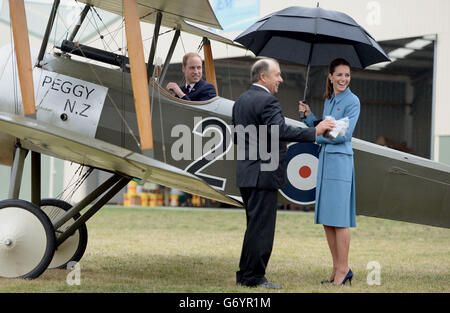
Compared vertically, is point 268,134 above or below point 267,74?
below

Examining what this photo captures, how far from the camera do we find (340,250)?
5316 mm

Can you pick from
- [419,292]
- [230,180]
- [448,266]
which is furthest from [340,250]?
[448,266]

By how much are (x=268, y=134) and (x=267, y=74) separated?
52 cm

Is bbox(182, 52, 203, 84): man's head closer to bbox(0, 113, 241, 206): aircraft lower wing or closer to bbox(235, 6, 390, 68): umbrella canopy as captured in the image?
bbox(235, 6, 390, 68): umbrella canopy

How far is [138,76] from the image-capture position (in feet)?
16.9

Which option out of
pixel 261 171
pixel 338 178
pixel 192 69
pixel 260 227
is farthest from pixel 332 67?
pixel 260 227

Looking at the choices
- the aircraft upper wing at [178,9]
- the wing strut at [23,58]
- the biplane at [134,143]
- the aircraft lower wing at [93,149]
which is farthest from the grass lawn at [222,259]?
the aircraft upper wing at [178,9]

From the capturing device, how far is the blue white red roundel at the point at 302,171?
584 centimetres

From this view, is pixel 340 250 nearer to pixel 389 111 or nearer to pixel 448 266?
pixel 448 266

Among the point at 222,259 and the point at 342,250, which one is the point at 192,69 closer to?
the point at 342,250

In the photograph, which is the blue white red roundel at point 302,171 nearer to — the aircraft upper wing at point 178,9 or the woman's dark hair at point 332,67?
the woman's dark hair at point 332,67

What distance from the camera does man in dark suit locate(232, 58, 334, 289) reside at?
4.82 meters

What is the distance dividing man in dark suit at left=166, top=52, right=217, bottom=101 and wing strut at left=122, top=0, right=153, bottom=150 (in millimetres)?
755

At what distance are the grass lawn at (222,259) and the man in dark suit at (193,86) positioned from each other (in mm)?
1781
